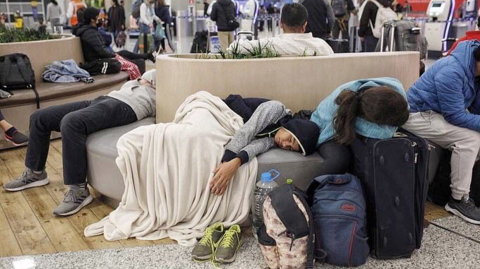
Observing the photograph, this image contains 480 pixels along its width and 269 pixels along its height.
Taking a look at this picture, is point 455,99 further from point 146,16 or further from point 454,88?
point 146,16

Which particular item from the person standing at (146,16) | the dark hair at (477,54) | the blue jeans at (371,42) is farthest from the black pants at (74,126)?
the person standing at (146,16)

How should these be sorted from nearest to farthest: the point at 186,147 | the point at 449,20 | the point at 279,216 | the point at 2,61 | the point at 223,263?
the point at 279,216 < the point at 223,263 < the point at 186,147 < the point at 2,61 < the point at 449,20

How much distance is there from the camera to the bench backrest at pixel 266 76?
3.12 meters

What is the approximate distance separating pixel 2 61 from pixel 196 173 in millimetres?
2944

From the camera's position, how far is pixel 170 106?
10.5ft

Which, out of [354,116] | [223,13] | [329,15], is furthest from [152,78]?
[223,13]

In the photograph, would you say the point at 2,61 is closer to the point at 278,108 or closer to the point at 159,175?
the point at 159,175

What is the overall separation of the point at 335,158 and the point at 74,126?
1.61m

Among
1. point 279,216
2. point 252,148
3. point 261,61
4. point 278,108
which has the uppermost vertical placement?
point 261,61

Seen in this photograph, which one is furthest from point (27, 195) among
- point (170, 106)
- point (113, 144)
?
point (170, 106)

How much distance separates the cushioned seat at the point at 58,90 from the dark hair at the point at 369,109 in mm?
3087

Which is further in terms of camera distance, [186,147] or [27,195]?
[27,195]

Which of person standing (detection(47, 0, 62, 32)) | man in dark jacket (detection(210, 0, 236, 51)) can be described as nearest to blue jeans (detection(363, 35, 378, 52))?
man in dark jacket (detection(210, 0, 236, 51))

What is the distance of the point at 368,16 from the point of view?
6.92 m
